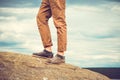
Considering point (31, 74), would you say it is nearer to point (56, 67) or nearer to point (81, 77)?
point (56, 67)

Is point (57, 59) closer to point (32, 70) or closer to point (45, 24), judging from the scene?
point (32, 70)

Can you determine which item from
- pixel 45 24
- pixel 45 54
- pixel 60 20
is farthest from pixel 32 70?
pixel 60 20

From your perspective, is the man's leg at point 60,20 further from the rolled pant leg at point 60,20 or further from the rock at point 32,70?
the rock at point 32,70

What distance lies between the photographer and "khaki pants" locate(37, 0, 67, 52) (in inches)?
225

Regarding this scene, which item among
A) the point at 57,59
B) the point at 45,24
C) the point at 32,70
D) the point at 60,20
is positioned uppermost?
the point at 60,20

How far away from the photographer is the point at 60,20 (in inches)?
227

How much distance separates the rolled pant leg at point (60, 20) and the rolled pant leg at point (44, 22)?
19cm

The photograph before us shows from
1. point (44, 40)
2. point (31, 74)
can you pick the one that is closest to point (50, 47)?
point (44, 40)

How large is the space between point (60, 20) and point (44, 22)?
31 cm

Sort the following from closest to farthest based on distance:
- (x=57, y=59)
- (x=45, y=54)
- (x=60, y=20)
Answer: (x=60, y=20) < (x=57, y=59) < (x=45, y=54)

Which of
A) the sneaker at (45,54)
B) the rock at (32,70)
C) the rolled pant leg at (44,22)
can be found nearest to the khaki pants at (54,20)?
the rolled pant leg at (44,22)

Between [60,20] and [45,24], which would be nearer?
[60,20]

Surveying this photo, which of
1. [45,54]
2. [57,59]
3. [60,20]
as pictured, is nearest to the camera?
[60,20]

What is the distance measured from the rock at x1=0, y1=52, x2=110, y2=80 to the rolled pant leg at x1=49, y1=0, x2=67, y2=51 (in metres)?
0.41
